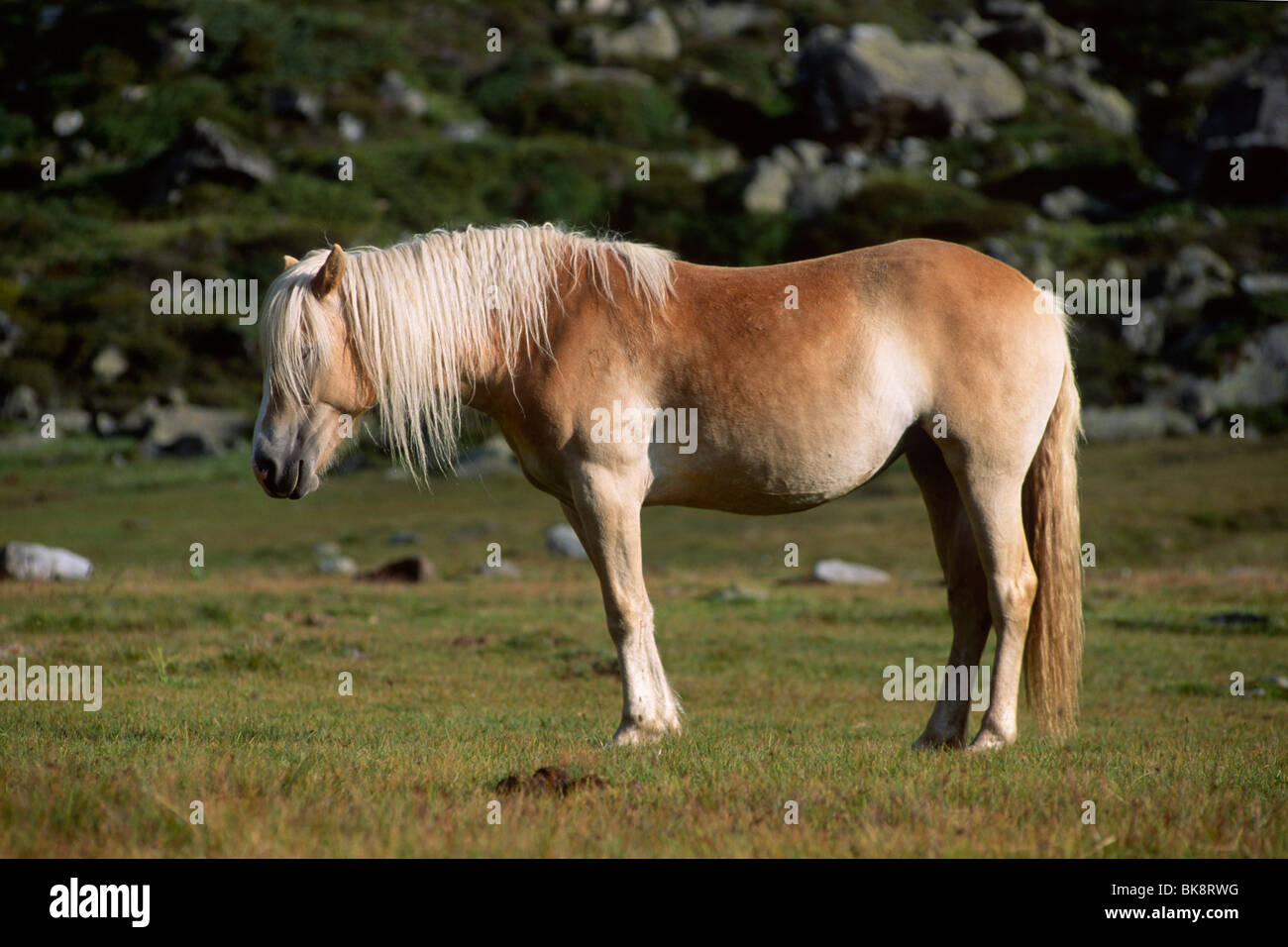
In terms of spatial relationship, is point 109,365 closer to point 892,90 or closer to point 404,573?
point 404,573

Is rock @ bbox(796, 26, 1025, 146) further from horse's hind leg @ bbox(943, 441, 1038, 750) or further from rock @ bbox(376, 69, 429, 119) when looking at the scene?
horse's hind leg @ bbox(943, 441, 1038, 750)

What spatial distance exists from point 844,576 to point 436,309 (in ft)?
55.3

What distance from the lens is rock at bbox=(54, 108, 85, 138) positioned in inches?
3521

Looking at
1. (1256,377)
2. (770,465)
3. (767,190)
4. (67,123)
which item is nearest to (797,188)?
(767,190)

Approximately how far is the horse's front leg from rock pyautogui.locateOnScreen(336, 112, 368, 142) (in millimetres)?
88741

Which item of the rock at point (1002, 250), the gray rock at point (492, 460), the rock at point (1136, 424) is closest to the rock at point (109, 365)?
the gray rock at point (492, 460)

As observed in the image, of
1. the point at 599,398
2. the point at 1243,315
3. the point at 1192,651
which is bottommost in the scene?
the point at 1192,651

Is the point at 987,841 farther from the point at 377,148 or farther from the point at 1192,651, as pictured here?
the point at 377,148

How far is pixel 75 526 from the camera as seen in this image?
33250 mm

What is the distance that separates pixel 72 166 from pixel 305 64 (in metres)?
21.4

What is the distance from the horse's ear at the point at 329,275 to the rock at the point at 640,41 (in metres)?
102

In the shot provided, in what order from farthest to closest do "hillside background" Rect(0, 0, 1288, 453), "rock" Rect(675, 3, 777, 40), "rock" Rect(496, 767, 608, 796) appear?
1. "rock" Rect(675, 3, 777, 40)
2. "hillside background" Rect(0, 0, 1288, 453)
3. "rock" Rect(496, 767, 608, 796)

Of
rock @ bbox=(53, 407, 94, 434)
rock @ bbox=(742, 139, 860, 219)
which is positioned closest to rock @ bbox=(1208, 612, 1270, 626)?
rock @ bbox=(53, 407, 94, 434)
